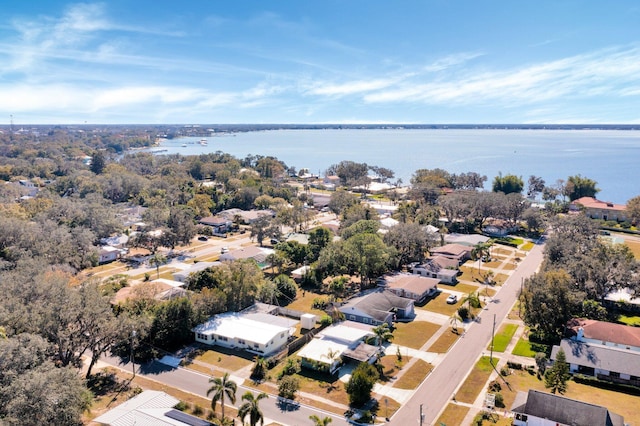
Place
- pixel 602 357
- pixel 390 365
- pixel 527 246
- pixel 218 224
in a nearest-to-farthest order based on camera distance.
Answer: pixel 602 357, pixel 390 365, pixel 527 246, pixel 218 224

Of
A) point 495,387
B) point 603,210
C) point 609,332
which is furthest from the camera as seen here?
point 603,210

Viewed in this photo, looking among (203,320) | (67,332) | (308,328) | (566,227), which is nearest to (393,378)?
(308,328)

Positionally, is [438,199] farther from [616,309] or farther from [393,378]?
→ [393,378]

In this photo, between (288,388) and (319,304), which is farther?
(319,304)

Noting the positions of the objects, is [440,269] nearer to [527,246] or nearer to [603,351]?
[603,351]

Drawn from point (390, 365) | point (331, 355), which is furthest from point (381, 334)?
point (331, 355)

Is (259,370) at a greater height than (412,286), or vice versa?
(412,286)

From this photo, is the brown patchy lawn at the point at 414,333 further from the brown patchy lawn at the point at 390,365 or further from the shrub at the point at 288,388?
the shrub at the point at 288,388
